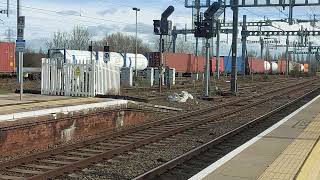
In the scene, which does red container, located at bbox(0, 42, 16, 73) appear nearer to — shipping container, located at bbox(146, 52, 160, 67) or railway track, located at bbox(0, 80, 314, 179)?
shipping container, located at bbox(146, 52, 160, 67)

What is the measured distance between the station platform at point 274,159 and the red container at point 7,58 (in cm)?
2933

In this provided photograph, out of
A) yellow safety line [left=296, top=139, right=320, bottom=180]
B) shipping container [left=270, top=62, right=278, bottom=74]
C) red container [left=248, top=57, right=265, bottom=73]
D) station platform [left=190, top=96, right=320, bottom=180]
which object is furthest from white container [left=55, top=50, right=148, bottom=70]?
shipping container [left=270, top=62, right=278, bottom=74]

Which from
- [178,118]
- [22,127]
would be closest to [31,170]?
[22,127]

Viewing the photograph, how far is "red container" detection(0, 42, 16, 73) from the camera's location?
39031 mm

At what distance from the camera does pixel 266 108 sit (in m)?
24.3

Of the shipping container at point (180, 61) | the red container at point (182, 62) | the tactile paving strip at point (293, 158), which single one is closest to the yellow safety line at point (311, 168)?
the tactile paving strip at point (293, 158)

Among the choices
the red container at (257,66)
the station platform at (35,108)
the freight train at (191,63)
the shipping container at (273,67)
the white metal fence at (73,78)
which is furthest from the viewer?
the shipping container at (273,67)

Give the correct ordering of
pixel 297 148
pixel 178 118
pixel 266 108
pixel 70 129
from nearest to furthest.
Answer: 1. pixel 297 148
2. pixel 70 129
3. pixel 178 118
4. pixel 266 108

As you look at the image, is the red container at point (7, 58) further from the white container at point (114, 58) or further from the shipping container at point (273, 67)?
the shipping container at point (273, 67)

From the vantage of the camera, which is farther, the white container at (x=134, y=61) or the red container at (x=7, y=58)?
the white container at (x=134, y=61)

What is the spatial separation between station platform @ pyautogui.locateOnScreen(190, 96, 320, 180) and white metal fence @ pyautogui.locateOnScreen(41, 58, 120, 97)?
7695mm

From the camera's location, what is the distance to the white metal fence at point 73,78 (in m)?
19.2

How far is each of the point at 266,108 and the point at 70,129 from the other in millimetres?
13290

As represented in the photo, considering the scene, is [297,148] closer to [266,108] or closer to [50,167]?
[50,167]
